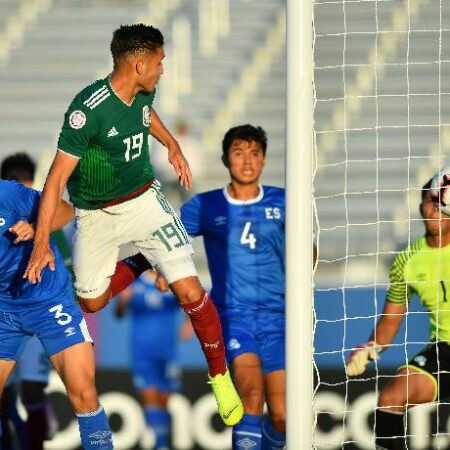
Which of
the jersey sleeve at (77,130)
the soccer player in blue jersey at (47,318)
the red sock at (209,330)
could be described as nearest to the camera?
the jersey sleeve at (77,130)

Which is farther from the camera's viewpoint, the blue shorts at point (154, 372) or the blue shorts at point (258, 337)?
the blue shorts at point (154, 372)

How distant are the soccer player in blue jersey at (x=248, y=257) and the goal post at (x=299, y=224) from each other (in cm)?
139

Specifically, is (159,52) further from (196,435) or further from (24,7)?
Answer: (24,7)

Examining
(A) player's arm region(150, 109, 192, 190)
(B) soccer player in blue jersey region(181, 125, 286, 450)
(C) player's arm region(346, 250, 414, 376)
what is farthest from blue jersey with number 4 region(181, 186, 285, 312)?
(A) player's arm region(150, 109, 192, 190)

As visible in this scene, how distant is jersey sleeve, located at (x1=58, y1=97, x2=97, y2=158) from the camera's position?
5.58 metres

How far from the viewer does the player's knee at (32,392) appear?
7.86 m

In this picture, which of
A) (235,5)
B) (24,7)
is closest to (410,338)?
(235,5)

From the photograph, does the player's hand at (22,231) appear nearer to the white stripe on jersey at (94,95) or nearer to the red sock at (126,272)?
the white stripe on jersey at (94,95)

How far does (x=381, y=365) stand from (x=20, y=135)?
22.7ft

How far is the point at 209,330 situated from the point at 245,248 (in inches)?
44.0

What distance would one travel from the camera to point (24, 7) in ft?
49.4

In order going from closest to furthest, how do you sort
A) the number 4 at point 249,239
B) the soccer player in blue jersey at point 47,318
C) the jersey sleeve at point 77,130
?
1. the jersey sleeve at point 77,130
2. the soccer player in blue jersey at point 47,318
3. the number 4 at point 249,239


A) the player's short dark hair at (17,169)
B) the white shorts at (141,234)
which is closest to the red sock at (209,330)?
the white shorts at (141,234)

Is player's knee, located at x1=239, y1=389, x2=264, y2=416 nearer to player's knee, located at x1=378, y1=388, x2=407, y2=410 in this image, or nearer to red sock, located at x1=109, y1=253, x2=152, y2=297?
player's knee, located at x1=378, y1=388, x2=407, y2=410
